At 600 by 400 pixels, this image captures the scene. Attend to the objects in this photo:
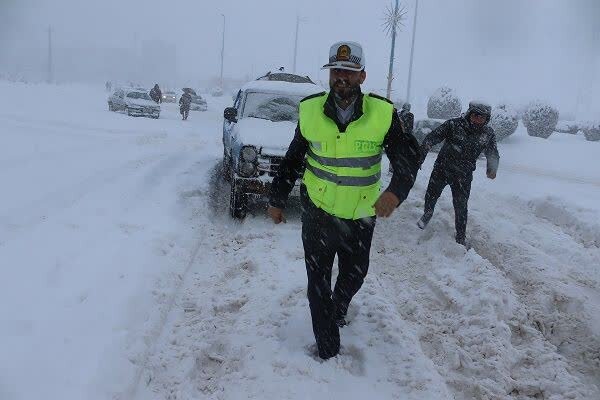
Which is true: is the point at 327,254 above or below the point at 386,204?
below

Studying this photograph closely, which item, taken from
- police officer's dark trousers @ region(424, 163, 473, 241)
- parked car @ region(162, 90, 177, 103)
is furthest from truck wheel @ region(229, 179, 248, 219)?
parked car @ region(162, 90, 177, 103)

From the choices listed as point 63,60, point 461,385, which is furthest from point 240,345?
point 63,60

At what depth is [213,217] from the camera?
281 inches

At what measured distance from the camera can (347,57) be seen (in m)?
3.00

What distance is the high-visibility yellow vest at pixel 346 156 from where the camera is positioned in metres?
3.08

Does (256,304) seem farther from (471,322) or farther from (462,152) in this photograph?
(462,152)

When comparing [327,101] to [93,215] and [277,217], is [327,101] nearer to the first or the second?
[277,217]

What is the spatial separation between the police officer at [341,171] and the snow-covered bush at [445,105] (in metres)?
24.0

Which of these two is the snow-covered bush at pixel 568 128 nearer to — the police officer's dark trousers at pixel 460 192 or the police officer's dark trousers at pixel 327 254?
the police officer's dark trousers at pixel 460 192

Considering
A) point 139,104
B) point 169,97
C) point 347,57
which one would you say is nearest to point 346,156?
point 347,57

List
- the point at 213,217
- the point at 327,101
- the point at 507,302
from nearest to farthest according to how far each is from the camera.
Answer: the point at 327,101, the point at 507,302, the point at 213,217

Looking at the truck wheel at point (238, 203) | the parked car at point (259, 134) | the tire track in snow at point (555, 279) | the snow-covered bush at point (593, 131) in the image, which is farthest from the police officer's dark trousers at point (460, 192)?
the snow-covered bush at point (593, 131)

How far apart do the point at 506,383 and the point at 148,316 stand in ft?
8.54

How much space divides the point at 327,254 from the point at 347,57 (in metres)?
1.23
